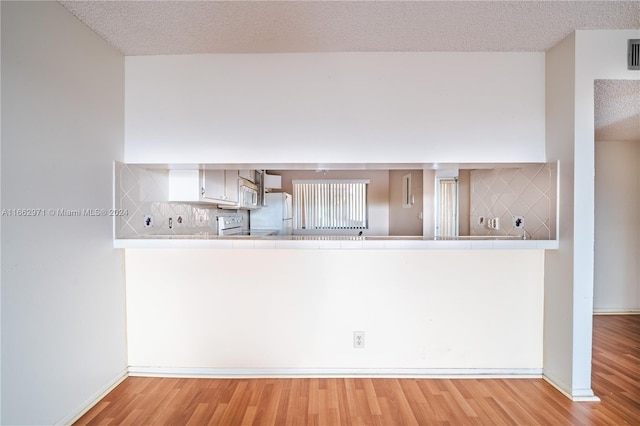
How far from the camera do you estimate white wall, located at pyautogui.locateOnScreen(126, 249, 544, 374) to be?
2.20m

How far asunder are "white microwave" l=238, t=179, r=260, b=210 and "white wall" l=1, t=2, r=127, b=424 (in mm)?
1704

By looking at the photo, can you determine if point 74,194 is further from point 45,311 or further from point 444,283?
point 444,283

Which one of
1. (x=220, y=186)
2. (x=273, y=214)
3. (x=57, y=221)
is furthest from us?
(x=273, y=214)

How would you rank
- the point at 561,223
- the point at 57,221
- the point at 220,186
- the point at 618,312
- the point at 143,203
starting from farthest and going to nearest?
Answer: 1. the point at 618,312
2. the point at 220,186
3. the point at 143,203
4. the point at 561,223
5. the point at 57,221

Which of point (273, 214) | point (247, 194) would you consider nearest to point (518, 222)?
point (247, 194)

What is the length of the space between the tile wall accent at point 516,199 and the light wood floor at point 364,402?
1.11 metres

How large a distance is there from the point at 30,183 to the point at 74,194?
0.88 feet

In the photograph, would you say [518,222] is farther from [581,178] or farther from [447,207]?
[447,207]

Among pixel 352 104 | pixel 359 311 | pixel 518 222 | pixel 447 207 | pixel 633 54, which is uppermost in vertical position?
pixel 633 54

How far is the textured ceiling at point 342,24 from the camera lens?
1.68 metres

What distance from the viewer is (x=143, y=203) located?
238 cm

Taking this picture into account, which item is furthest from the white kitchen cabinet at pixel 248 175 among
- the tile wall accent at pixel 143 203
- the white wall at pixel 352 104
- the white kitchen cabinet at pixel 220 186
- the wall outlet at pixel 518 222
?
the wall outlet at pixel 518 222

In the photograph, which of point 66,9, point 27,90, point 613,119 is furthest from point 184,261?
point 613,119

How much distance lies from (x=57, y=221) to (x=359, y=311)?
78.6 inches
